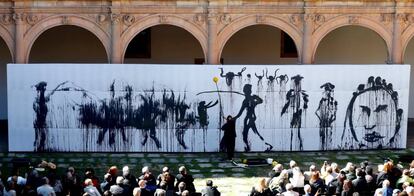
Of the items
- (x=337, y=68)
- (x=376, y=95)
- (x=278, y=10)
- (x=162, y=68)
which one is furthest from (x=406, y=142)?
(x=162, y=68)

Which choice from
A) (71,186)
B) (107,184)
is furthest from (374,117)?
(71,186)

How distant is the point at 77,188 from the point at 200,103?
823 centimetres

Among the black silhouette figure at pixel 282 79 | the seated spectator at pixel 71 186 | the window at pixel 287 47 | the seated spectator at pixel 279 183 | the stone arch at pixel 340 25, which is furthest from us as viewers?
the window at pixel 287 47

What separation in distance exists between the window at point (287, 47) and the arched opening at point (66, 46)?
764cm

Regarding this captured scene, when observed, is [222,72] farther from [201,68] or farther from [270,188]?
[270,188]

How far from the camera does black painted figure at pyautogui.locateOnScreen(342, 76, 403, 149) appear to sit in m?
23.7

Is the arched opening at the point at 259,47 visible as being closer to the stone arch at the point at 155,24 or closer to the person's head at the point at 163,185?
the stone arch at the point at 155,24

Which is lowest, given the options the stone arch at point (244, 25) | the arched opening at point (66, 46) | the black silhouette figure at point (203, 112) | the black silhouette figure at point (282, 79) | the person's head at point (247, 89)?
the black silhouette figure at point (203, 112)

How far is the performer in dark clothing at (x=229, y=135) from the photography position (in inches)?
877

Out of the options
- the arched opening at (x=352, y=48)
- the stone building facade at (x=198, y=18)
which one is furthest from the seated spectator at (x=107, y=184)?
the arched opening at (x=352, y=48)

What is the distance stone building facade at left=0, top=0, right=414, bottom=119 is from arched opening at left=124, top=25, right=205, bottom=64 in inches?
166

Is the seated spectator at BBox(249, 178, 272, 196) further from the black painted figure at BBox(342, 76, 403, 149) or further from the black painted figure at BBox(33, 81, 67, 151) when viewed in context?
the black painted figure at BBox(33, 81, 67, 151)

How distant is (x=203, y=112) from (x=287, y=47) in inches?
274

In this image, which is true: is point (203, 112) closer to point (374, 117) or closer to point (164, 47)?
point (164, 47)
